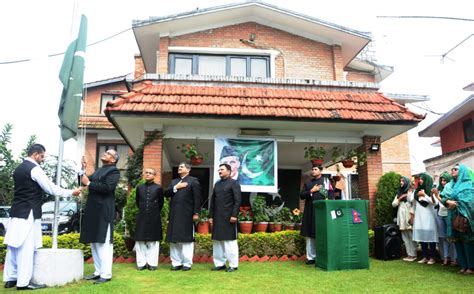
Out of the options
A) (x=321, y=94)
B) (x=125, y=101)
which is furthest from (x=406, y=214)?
(x=125, y=101)

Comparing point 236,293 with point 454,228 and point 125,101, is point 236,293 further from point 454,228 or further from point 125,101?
point 125,101

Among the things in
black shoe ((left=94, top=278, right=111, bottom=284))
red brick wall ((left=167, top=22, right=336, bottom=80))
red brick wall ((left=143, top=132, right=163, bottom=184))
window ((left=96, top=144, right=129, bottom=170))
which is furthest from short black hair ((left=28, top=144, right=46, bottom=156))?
window ((left=96, top=144, right=129, bottom=170))

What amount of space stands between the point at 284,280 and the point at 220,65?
A: 8099 mm

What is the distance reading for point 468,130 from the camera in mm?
17844

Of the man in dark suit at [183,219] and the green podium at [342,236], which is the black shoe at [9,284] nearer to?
the man in dark suit at [183,219]

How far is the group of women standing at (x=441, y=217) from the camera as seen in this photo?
636 centimetres

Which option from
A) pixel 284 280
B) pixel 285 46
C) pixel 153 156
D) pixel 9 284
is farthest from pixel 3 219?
pixel 284 280

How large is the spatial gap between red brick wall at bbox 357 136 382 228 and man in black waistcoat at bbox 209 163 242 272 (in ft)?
12.6

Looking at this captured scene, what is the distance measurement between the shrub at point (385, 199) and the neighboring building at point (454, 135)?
7.64m

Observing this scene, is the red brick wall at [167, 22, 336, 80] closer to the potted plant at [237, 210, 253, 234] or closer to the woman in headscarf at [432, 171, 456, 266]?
the potted plant at [237, 210, 253, 234]

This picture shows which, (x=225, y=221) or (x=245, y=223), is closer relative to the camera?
(x=225, y=221)

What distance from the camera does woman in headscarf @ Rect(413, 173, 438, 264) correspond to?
7.45 metres

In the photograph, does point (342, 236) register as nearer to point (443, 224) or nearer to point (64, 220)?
point (443, 224)

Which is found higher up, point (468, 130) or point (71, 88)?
point (468, 130)
